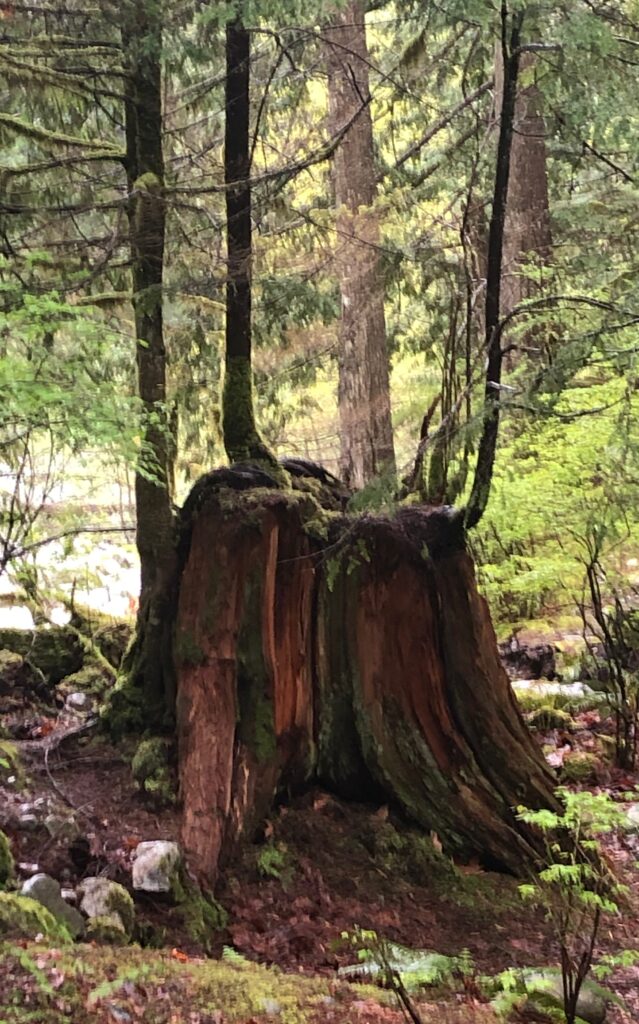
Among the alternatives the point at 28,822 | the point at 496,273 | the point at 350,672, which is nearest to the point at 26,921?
the point at 28,822

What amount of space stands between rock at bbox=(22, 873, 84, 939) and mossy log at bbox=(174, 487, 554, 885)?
1.18 meters

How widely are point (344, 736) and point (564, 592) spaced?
596 centimetres

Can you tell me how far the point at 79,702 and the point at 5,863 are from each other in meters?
2.76

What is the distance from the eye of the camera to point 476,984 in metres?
3.90

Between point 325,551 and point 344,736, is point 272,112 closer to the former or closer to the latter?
point 325,551

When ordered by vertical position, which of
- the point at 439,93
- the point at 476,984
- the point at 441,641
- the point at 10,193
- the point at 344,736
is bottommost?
the point at 476,984

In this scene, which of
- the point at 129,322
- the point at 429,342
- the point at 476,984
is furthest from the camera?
the point at 429,342

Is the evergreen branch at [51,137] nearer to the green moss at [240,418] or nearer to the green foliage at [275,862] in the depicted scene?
the green moss at [240,418]

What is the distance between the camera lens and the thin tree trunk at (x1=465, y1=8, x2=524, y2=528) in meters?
4.46

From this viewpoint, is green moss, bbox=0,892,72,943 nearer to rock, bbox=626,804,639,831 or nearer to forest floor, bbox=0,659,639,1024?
forest floor, bbox=0,659,639,1024

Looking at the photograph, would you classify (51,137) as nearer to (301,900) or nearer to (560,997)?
(301,900)

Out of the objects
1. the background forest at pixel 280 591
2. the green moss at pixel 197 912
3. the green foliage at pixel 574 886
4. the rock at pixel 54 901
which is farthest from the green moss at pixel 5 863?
the green foliage at pixel 574 886

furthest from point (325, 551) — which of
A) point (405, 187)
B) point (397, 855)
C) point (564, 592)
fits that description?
point (564, 592)

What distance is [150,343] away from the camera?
5348 mm
